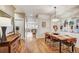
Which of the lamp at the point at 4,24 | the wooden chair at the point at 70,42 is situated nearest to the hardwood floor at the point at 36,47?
the wooden chair at the point at 70,42

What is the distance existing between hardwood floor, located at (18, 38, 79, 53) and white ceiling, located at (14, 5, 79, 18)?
0.56 m

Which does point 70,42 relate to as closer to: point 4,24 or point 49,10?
point 49,10

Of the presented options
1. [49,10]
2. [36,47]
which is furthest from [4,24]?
[49,10]

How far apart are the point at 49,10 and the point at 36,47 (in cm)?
78

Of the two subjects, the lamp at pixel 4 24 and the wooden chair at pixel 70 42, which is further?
the wooden chair at pixel 70 42

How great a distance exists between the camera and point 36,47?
290 centimetres

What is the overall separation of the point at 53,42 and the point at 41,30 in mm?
349

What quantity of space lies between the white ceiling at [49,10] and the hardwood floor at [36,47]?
56cm

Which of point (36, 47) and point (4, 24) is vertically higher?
point (4, 24)

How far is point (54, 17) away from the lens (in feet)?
9.40

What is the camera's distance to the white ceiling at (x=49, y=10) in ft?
9.27

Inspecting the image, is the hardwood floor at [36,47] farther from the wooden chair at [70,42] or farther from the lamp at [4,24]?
the lamp at [4,24]

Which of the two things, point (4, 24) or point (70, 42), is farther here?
point (70, 42)
